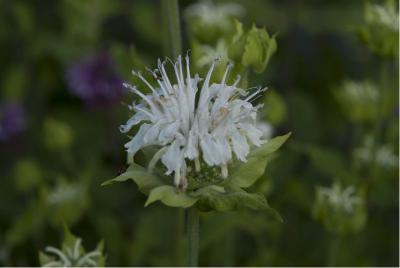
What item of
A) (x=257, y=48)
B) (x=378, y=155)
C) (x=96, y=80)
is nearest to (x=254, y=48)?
(x=257, y=48)

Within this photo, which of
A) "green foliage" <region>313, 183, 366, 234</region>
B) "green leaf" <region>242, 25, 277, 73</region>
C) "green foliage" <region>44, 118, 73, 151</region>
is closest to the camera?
"green leaf" <region>242, 25, 277, 73</region>

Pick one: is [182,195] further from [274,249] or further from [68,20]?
[68,20]

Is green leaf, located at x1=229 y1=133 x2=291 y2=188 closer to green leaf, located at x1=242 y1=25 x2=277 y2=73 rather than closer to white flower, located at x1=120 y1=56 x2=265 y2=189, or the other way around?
white flower, located at x1=120 y1=56 x2=265 y2=189

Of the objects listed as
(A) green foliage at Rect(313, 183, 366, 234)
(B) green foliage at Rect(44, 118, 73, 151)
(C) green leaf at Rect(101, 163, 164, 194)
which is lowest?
(A) green foliage at Rect(313, 183, 366, 234)

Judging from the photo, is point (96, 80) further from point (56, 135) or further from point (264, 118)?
point (264, 118)

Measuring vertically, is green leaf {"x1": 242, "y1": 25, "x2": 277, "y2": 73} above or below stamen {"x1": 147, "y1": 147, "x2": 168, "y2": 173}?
above

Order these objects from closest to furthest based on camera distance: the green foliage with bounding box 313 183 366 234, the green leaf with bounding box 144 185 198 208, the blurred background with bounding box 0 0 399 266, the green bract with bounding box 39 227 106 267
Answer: the green leaf with bounding box 144 185 198 208
the green bract with bounding box 39 227 106 267
the green foliage with bounding box 313 183 366 234
the blurred background with bounding box 0 0 399 266

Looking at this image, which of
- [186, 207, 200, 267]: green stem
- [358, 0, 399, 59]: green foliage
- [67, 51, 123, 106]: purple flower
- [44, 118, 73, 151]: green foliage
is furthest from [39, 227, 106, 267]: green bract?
[67, 51, 123, 106]: purple flower

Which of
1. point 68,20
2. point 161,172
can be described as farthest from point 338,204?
point 68,20
